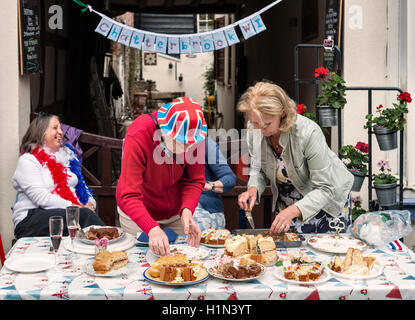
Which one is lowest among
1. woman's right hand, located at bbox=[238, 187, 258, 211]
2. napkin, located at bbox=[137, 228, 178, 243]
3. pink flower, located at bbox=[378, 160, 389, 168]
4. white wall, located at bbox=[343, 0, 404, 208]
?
napkin, located at bbox=[137, 228, 178, 243]

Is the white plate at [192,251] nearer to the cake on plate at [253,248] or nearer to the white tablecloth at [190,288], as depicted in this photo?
the cake on plate at [253,248]

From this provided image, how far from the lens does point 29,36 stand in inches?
173

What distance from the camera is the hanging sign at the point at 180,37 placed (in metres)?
4.43

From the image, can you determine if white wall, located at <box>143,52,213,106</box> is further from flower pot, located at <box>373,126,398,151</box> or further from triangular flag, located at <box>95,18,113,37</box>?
flower pot, located at <box>373,126,398,151</box>

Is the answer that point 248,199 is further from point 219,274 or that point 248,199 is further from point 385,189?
point 385,189

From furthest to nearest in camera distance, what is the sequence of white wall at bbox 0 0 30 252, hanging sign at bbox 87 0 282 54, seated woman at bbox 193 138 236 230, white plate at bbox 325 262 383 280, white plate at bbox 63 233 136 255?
1. hanging sign at bbox 87 0 282 54
2. white wall at bbox 0 0 30 252
3. seated woman at bbox 193 138 236 230
4. white plate at bbox 63 233 136 255
5. white plate at bbox 325 262 383 280

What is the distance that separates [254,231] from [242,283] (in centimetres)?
64

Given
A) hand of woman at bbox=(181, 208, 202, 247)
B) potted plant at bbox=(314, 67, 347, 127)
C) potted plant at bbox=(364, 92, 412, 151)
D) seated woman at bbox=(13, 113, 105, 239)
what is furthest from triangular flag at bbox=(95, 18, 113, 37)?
hand of woman at bbox=(181, 208, 202, 247)

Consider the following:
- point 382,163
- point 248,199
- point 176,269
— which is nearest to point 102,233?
point 176,269

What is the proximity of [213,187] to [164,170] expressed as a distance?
837 mm

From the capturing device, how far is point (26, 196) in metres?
3.86

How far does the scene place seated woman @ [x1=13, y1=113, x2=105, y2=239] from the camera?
12.3ft
